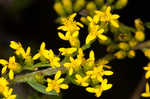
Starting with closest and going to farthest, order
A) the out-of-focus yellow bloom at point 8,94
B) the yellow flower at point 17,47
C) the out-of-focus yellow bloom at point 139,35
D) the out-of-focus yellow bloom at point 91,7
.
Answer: the out-of-focus yellow bloom at point 8,94, the yellow flower at point 17,47, the out-of-focus yellow bloom at point 139,35, the out-of-focus yellow bloom at point 91,7

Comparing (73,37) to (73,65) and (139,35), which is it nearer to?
(73,65)

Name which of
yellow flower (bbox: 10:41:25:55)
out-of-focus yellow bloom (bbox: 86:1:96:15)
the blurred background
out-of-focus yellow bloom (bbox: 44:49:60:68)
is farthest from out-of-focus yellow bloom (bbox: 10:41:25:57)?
out-of-focus yellow bloom (bbox: 86:1:96:15)

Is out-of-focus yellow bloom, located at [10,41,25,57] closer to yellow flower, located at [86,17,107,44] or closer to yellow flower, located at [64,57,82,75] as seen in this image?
yellow flower, located at [64,57,82,75]

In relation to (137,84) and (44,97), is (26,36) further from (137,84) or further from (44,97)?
(137,84)

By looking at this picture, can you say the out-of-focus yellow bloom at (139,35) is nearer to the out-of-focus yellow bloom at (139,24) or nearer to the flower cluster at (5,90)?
the out-of-focus yellow bloom at (139,24)

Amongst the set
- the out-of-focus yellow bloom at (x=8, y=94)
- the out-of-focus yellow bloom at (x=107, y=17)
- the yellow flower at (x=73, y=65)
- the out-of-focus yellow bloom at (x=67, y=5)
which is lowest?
the out-of-focus yellow bloom at (x=8, y=94)

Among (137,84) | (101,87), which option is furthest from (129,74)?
(101,87)

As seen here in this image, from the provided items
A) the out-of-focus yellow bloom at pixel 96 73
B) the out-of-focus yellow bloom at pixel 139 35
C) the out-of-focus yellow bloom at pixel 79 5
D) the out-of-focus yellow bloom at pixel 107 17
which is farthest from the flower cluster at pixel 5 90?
the out-of-focus yellow bloom at pixel 139 35

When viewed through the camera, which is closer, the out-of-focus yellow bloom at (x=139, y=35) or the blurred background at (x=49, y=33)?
the out-of-focus yellow bloom at (x=139, y=35)

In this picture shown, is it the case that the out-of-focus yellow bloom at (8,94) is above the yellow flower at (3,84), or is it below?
below
